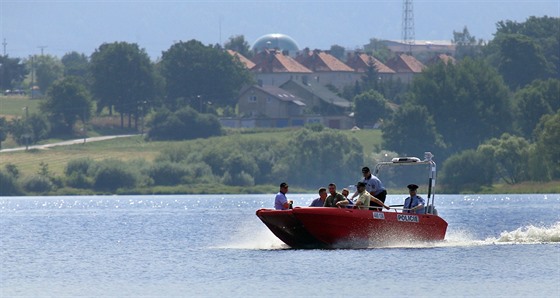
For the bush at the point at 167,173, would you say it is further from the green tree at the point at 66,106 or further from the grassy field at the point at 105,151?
the green tree at the point at 66,106

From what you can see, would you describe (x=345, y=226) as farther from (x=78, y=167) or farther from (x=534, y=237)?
(x=78, y=167)

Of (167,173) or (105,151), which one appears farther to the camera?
(105,151)

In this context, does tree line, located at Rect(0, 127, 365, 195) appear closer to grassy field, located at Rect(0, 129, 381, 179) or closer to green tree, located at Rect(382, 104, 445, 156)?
grassy field, located at Rect(0, 129, 381, 179)

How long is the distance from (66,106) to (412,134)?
50233mm

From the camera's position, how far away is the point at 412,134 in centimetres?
16300

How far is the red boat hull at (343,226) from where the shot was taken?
1989 inches

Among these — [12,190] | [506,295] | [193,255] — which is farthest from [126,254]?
[12,190]

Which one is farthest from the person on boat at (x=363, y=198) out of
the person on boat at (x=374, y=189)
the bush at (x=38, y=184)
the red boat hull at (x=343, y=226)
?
the bush at (x=38, y=184)

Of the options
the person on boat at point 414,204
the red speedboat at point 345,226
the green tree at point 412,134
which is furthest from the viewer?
the green tree at point 412,134

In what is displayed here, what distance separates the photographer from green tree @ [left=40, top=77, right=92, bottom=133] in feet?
631

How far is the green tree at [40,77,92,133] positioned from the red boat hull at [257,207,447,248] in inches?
5550

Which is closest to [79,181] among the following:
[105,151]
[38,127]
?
[105,151]

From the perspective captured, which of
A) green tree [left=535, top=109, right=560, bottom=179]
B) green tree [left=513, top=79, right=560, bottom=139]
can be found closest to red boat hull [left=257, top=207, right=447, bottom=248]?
green tree [left=535, top=109, right=560, bottom=179]

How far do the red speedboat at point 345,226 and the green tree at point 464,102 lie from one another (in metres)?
113
